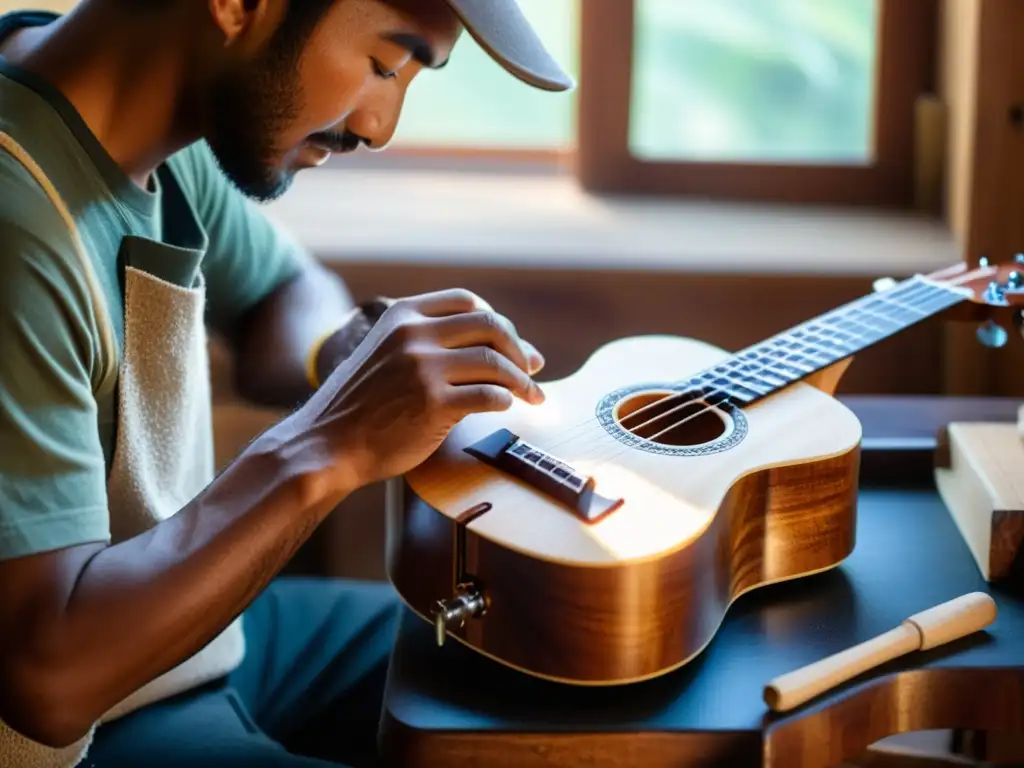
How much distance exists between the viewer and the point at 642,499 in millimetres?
891

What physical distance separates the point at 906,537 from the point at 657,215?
2.52 ft

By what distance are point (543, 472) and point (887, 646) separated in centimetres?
27

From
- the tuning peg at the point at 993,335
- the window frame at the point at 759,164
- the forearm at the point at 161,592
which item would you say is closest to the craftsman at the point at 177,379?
the forearm at the point at 161,592

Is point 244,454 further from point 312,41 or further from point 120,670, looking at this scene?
point 312,41

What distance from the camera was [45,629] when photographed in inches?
31.0

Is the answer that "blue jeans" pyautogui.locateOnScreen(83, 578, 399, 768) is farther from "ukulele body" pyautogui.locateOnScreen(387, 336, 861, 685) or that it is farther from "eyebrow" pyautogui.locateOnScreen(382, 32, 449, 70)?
"eyebrow" pyautogui.locateOnScreen(382, 32, 449, 70)

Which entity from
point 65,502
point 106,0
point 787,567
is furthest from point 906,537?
point 106,0

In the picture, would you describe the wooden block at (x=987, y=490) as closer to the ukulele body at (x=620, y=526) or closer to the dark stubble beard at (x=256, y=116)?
the ukulele body at (x=620, y=526)

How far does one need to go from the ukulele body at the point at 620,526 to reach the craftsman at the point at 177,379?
55 mm

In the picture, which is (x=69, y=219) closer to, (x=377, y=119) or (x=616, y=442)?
(x=377, y=119)

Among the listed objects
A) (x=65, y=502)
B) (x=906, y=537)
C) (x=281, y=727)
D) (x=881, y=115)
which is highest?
(x=881, y=115)

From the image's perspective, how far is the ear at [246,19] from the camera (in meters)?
0.95

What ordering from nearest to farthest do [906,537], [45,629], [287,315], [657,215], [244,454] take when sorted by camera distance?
[45,629], [244,454], [906,537], [287,315], [657,215]

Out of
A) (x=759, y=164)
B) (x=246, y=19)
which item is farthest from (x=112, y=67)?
(x=759, y=164)
